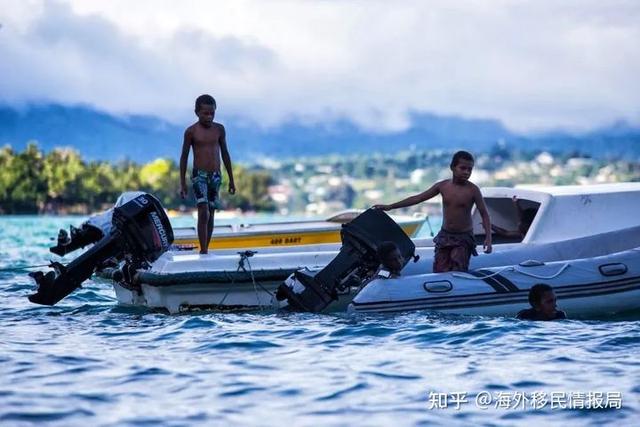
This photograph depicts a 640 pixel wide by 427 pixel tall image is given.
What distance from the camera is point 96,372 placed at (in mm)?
10375

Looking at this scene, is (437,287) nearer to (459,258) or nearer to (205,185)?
(459,258)

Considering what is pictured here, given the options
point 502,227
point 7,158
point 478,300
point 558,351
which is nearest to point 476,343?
point 558,351

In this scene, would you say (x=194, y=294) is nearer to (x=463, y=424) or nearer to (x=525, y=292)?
(x=525, y=292)

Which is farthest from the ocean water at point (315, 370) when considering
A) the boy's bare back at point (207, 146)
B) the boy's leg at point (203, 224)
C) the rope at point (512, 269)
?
the boy's bare back at point (207, 146)

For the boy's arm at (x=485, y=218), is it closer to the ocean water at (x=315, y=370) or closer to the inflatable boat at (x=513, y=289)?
the inflatable boat at (x=513, y=289)

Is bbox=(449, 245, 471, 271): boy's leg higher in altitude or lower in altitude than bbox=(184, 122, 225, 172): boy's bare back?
lower

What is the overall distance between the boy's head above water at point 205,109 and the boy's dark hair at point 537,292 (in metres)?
4.26

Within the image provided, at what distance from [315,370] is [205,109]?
16.1 feet

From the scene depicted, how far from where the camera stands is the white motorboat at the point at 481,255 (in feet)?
46.3

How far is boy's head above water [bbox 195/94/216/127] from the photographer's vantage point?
1452 centimetres

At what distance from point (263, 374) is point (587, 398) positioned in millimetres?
2652

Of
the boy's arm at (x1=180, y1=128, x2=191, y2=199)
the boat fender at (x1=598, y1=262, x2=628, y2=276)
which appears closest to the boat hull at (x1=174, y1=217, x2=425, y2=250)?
the boy's arm at (x1=180, y1=128, x2=191, y2=199)

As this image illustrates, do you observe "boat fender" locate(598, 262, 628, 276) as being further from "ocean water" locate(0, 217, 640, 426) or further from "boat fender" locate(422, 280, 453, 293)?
"boat fender" locate(422, 280, 453, 293)

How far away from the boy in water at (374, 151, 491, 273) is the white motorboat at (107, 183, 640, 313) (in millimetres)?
700
